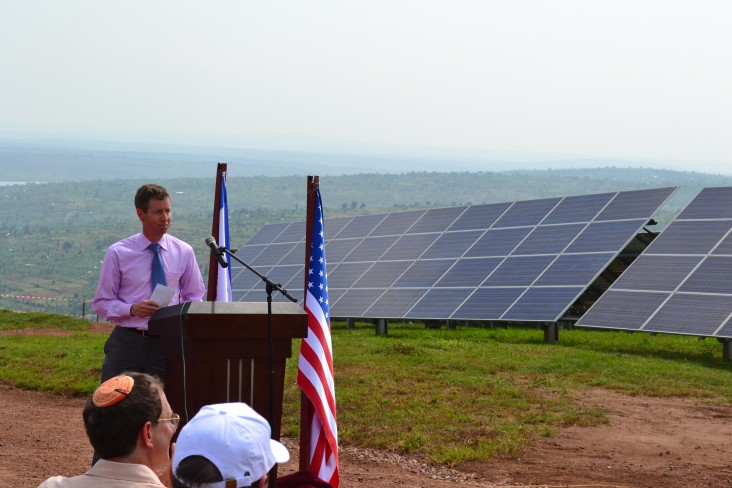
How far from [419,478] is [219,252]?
12.3 ft

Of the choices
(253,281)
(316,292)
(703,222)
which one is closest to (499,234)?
(703,222)

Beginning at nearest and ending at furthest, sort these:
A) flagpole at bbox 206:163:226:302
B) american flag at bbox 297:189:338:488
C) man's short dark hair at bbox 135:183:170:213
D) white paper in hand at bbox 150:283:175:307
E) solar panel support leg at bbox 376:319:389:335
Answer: white paper in hand at bbox 150:283:175:307 → man's short dark hair at bbox 135:183:170:213 → american flag at bbox 297:189:338:488 → flagpole at bbox 206:163:226:302 → solar panel support leg at bbox 376:319:389:335

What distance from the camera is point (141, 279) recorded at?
7184mm

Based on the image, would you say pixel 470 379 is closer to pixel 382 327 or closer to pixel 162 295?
pixel 382 327

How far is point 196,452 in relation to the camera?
11.6ft

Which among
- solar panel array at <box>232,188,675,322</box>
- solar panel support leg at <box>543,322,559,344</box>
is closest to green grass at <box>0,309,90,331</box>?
solar panel array at <box>232,188,675,322</box>

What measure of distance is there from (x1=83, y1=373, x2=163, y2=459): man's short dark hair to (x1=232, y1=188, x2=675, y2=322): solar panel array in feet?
48.4

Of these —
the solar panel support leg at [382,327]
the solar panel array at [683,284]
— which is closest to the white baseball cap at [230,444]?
the solar panel array at [683,284]

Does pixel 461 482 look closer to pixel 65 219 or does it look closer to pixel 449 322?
pixel 449 322

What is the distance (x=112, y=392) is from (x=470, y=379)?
10.4 metres

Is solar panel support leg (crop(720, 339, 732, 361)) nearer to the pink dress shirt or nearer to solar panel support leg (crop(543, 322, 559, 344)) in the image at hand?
solar panel support leg (crop(543, 322, 559, 344))

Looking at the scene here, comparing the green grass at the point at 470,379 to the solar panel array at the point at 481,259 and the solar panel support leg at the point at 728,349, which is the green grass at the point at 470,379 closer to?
the solar panel support leg at the point at 728,349

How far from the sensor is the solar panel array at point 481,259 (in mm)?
19766

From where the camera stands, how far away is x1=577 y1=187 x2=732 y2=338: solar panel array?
16.3 meters
